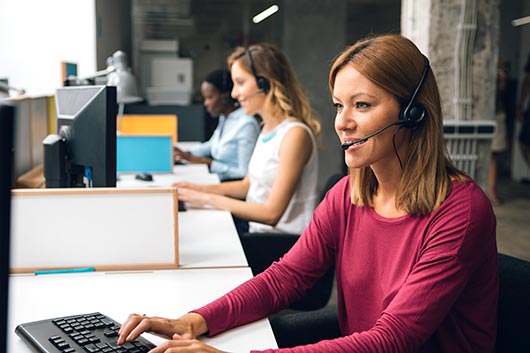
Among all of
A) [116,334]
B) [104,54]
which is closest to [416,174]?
[116,334]

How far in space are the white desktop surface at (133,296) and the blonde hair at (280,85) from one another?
39.2 inches

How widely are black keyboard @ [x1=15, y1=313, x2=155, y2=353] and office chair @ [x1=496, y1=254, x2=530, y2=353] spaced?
2.38ft

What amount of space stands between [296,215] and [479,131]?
142cm

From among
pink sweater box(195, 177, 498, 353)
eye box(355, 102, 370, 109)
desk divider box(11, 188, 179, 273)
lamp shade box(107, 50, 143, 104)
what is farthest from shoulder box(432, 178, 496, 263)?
lamp shade box(107, 50, 143, 104)

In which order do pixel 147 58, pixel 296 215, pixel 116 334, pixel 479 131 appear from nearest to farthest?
1. pixel 116 334
2. pixel 296 215
3. pixel 479 131
4. pixel 147 58

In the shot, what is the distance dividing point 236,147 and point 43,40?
1.57m

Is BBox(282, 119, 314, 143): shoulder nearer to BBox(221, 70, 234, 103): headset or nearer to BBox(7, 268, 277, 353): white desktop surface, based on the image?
BBox(7, 268, 277, 353): white desktop surface

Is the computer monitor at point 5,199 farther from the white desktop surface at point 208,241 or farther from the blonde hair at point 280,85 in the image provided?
the blonde hair at point 280,85

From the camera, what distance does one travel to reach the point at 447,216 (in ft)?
3.71

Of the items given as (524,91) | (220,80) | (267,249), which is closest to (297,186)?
(267,249)

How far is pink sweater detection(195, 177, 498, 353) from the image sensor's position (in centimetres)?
107

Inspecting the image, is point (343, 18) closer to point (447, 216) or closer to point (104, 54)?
point (104, 54)

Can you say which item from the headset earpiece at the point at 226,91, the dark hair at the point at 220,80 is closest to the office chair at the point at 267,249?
the headset earpiece at the point at 226,91

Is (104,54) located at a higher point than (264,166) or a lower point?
higher
